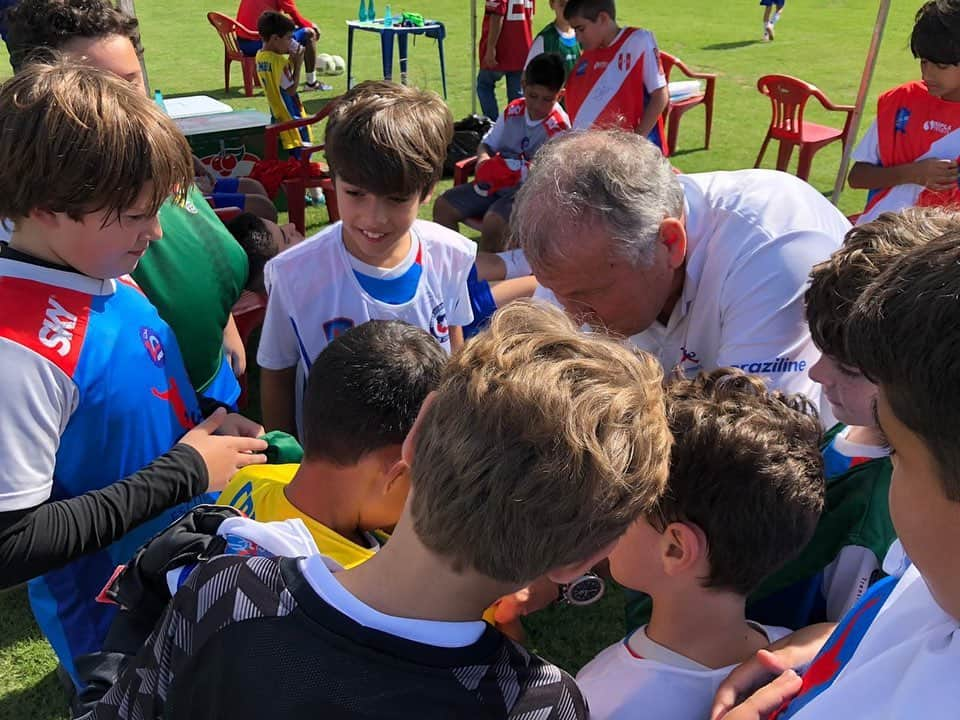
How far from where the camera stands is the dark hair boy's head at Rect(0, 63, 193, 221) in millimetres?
1574

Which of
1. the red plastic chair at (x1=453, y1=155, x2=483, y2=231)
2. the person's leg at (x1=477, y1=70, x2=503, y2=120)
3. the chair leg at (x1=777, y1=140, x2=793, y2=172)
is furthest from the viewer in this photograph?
the person's leg at (x1=477, y1=70, x2=503, y2=120)

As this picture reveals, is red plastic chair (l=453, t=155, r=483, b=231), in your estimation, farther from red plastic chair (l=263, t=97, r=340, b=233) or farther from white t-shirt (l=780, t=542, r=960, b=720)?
white t-shirt (l=780, t=542, r=960, b=720)

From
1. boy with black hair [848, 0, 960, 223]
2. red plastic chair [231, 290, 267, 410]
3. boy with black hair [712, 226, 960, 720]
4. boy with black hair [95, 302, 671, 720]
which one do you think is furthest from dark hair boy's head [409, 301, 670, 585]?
boy with black hair [848, 0, 960, 223]

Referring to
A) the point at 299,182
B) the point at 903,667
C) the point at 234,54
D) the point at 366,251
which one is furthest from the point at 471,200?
the point at 234,54

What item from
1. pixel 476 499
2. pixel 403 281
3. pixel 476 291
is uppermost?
pixel 476 499

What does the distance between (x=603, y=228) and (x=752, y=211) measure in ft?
1.38

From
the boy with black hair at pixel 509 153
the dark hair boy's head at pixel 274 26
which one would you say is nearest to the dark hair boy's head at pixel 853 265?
the boy with black hair at pixel 509 153

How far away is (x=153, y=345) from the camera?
182 cm

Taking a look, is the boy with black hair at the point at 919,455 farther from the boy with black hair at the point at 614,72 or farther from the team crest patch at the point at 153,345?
the boy with black hair at the point at 614,72

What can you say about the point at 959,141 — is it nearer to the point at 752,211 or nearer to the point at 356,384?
the point at 752,211

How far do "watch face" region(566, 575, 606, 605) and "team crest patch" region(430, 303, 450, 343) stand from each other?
34.9 inches

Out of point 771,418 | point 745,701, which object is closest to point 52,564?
point 745,701

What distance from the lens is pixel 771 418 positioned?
1604 millimetres

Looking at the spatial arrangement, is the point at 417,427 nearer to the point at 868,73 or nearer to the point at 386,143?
the point at 386,143
